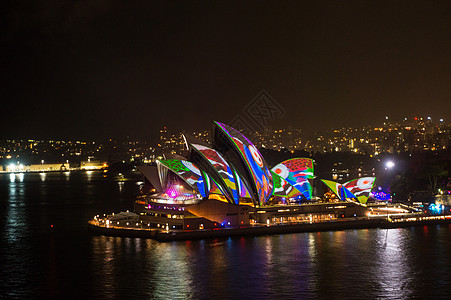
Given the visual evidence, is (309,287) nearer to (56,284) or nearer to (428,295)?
(428,295)

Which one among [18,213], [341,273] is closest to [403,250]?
[341,273]

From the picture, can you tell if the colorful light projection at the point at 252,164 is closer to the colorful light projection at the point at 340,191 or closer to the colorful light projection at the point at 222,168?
the colorful light projection at the point at 222,168

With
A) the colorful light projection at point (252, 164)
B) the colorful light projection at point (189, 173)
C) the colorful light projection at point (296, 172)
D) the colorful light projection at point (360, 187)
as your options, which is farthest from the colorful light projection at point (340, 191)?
the colorful light projection at point (189, 173)

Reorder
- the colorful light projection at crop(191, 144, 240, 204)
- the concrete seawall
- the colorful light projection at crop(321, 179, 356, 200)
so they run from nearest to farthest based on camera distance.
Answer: the concrete seawall, the colorful light projection at crop(191, 144, 240, 204), the colorful light projection at crop(321, 179, 356, 200)

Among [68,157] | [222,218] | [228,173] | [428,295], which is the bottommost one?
[428,295]

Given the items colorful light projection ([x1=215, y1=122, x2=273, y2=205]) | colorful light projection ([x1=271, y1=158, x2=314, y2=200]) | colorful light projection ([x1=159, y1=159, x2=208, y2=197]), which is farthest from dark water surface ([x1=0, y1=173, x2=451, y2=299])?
colorful light projection ([x1=271, y1=158, x2=314, y2=200])

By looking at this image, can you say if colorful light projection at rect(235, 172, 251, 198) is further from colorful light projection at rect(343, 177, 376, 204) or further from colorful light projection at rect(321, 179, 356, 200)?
colorful light projection at rect(343, 177, 376, 204)
